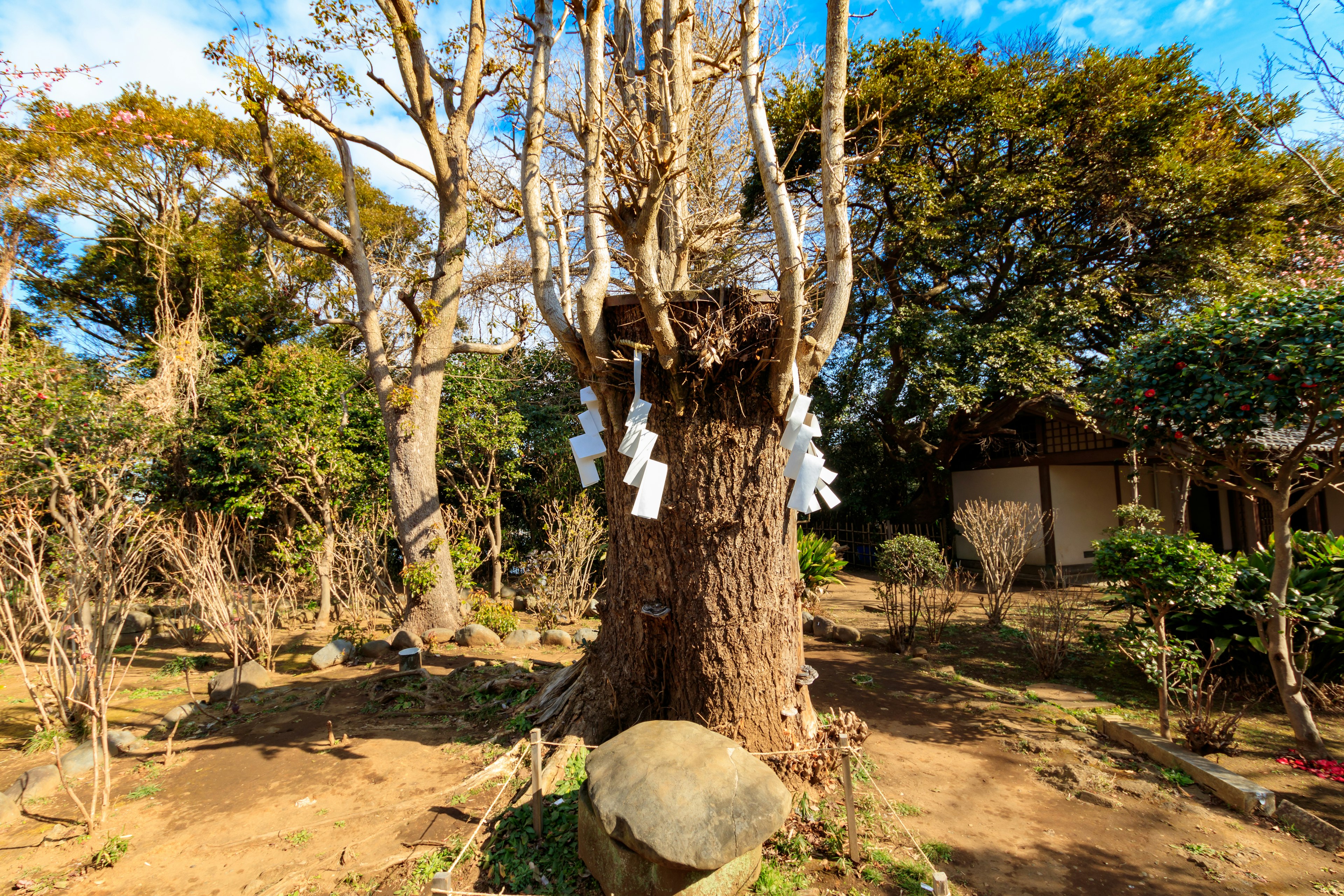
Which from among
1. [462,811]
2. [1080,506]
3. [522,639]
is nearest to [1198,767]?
[462,811]

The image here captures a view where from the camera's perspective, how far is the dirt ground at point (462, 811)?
103 inches

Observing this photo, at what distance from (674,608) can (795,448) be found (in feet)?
3.58

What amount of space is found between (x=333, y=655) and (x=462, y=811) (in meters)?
3.67

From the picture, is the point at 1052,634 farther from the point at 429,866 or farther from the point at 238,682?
the point at 238,682

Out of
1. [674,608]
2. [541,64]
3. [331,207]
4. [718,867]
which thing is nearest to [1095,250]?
[541,64]

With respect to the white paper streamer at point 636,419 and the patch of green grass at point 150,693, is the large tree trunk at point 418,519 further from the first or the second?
the white paper streamer at point 636,419

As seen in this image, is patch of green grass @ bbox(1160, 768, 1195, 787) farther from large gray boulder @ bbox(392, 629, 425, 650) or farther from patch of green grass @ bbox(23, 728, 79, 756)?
patch of green grass @ bbox(23, 728, 79, 756)

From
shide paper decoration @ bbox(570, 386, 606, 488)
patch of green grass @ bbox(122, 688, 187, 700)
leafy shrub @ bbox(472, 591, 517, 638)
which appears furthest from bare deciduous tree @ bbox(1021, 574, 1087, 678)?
patch of green grass @ bbox(122, 688, 187, 700)

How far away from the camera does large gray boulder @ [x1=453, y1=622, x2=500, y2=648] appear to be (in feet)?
20.7

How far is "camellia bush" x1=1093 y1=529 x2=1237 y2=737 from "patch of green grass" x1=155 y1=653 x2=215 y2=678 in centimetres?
813

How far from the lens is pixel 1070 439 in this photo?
429 inches

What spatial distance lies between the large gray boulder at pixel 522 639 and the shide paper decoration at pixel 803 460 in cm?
446

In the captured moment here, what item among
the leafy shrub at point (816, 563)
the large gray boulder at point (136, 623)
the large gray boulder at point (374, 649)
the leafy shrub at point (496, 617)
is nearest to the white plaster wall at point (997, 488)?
the leafy shrub at point (816, 563)

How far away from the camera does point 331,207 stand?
42.5 feet
